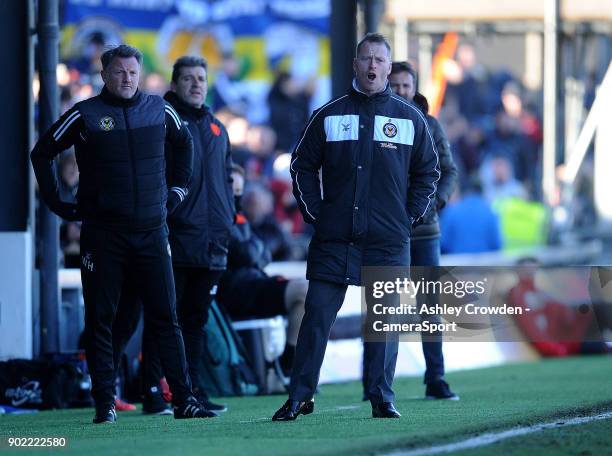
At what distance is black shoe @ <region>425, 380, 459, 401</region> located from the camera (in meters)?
11.2

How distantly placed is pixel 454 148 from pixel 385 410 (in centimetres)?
1524

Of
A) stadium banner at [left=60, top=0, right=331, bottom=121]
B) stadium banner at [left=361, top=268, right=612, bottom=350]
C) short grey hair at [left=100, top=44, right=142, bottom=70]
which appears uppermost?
stadium banner at [left=60, top=0, right=331, bottom=121]

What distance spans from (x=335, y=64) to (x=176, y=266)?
4.68m

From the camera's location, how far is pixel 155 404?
421 inches

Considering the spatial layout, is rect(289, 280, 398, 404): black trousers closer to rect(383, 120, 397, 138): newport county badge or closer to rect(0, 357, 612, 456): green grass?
rect(0, 357, 612, 456): green grass

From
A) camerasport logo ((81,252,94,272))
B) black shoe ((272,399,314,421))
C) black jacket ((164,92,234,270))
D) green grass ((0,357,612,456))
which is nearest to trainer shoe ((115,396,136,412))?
green grass ((0,357,612,456))

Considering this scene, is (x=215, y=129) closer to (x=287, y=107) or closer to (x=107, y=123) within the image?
(x=107, y=123)

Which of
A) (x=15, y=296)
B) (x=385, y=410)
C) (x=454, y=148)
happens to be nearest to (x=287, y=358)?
(x=15, y=296)

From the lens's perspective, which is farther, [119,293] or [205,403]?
[205,403]

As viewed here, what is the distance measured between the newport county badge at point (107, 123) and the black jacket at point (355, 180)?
3.48ft

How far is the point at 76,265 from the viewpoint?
13.7 metres

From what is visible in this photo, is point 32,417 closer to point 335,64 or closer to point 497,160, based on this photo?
point 335,64

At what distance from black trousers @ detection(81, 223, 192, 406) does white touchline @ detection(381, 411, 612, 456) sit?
6.94ft

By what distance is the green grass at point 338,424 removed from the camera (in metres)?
8.09
